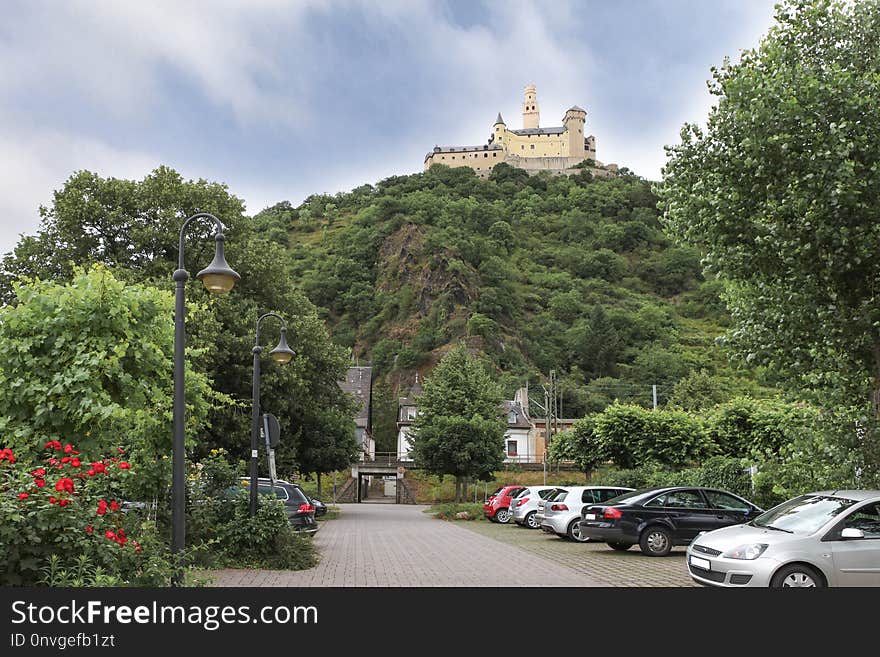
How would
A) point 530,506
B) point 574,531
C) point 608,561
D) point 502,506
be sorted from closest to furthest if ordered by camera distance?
point 608,561
point 574,531
point 530,506
point 502,506

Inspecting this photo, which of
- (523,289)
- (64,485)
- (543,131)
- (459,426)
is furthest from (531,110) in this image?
(64,485)

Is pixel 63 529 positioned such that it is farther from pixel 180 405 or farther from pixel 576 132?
pixel 576 132

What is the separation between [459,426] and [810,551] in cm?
3088

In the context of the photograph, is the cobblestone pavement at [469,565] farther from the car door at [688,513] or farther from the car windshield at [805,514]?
the car windshield at [805,514]

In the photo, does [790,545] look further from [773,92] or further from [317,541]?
[317,541]

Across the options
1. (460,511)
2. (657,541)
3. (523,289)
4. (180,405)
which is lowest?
(460,511)

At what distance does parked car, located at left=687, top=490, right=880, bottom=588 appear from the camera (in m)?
9.55

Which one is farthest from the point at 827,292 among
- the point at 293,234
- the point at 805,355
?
the point at 293,234

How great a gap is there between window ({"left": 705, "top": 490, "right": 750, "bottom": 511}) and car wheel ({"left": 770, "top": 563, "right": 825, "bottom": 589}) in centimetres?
792

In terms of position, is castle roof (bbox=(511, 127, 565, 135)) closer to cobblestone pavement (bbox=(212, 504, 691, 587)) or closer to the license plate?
cobblestone pavement (bbox=(212, 504, 691, 587))

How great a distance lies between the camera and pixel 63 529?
25.7 feet

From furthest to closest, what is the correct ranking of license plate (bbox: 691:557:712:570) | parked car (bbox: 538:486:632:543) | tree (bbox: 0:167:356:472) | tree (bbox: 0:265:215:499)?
tree (bbox: 0:167:356:472) → parked car (bbox: 538:486:632:543) → tree (bbox: 0:265:215:499) → license plate (bbox: 691:557:712:570)

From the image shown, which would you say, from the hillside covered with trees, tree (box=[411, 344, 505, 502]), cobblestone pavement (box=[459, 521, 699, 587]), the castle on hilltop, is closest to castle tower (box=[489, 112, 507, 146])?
the castle on hilltop

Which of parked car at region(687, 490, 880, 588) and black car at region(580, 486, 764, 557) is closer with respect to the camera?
parked car at region(687, 490, 880, 588)
